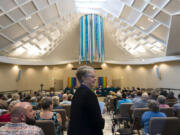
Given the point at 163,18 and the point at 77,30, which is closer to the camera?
the point at 163,18

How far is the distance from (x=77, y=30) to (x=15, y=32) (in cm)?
689

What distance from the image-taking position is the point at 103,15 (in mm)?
14523

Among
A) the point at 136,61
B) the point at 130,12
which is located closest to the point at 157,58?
the point at 136,61

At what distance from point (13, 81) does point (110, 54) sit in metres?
10.9

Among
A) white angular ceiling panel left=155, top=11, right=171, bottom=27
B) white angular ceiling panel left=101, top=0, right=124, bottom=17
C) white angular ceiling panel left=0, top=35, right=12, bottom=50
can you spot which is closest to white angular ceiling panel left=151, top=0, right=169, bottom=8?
white angular ceiling panel left=155, top=11, right=171, bottom=27

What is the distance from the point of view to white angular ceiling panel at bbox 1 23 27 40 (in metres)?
9.36

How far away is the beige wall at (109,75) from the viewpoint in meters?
14.1

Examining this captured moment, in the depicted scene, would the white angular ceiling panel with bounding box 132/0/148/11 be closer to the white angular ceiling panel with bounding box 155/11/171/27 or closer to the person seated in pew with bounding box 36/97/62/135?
the white angular ceiling panel with bounding box 155/11/171/27

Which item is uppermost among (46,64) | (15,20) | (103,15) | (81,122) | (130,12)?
(103,15)

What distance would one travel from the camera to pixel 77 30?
1557 cm

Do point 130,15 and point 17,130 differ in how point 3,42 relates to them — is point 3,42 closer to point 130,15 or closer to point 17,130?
point 130,15

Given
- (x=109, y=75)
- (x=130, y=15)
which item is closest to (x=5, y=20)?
(x=130, y=15)

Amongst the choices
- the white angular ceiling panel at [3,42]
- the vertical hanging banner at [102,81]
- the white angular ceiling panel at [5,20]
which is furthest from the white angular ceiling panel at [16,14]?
the vertical hanging banner at [102,81]

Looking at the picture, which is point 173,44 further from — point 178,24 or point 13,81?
point 13,81
